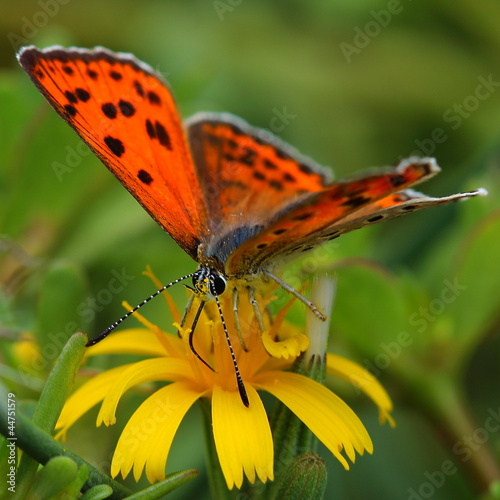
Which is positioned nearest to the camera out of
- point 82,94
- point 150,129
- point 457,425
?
point 82,94

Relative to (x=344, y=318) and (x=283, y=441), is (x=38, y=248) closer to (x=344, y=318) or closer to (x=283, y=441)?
(x=344, y=318)

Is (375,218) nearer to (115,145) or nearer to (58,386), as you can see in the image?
(115,145)

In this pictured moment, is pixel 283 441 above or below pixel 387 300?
below

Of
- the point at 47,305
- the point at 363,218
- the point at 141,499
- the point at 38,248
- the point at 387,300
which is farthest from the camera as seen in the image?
the point at 38,248

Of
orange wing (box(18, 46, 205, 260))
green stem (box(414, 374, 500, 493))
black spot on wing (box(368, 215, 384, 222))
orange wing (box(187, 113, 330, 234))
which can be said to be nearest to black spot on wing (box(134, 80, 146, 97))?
orange wing (box(18, 46, 205, 260))

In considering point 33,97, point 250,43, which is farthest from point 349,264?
point 250,43

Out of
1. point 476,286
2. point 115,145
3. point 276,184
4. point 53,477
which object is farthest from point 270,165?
point 53,477

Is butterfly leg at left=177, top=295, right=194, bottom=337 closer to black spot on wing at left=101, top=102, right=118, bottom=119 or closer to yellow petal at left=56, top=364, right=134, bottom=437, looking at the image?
yellow petal at left=56, top=364, right=134, bottom=437
